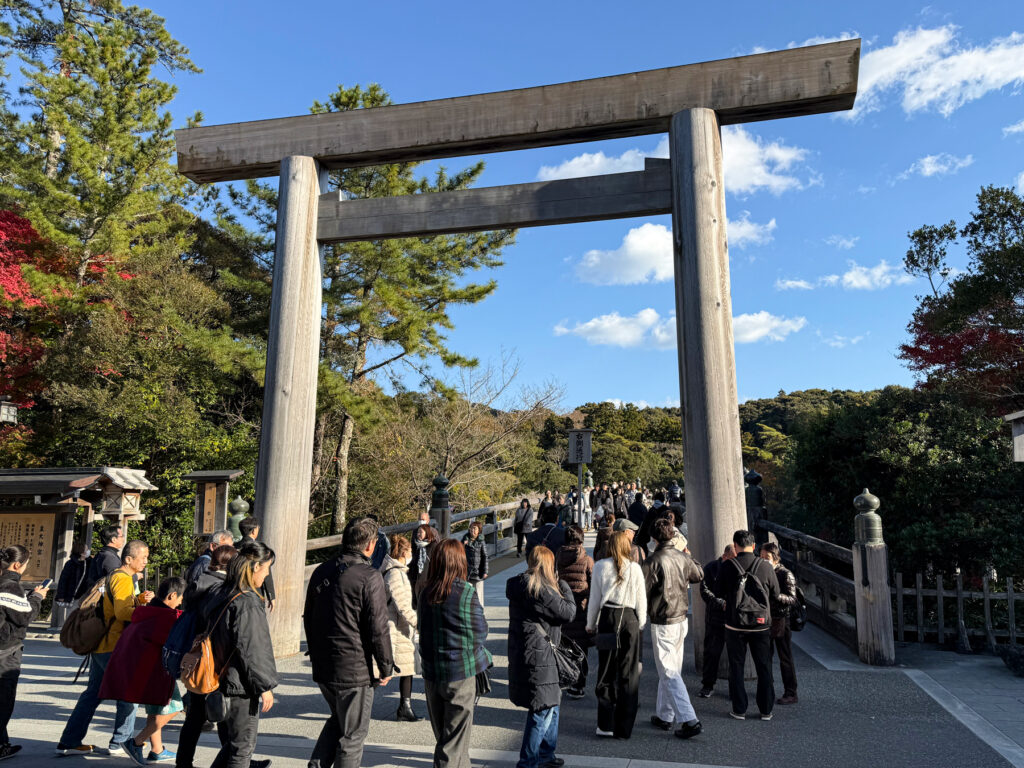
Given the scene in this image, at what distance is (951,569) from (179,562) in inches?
623

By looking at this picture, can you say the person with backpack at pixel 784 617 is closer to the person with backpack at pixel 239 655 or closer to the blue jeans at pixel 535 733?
the blue jeans at pixel 535 733

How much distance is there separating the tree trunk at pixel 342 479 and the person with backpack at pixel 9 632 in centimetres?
1332

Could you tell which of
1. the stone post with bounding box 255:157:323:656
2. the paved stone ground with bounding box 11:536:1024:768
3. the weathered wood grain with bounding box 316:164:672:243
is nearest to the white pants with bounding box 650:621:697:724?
the paved stone ground with bounding box 11:536:1024:768

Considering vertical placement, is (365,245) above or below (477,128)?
above

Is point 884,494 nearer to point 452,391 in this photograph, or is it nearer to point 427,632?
point 427,632

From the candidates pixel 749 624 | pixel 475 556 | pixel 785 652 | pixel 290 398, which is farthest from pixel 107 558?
pixel 785 652

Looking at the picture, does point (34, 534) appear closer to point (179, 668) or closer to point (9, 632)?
point (9, 632)

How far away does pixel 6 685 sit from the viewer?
4461 mm

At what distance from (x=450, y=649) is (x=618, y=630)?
1.43m

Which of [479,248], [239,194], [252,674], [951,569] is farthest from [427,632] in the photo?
[239,194]

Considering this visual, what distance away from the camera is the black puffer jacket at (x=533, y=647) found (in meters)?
4.00

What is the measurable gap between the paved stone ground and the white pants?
0.53 ft

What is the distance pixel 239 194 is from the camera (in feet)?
61.4

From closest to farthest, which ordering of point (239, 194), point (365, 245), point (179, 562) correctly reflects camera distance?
point (179, 562)
point (365, 245)
point (239, 194)
